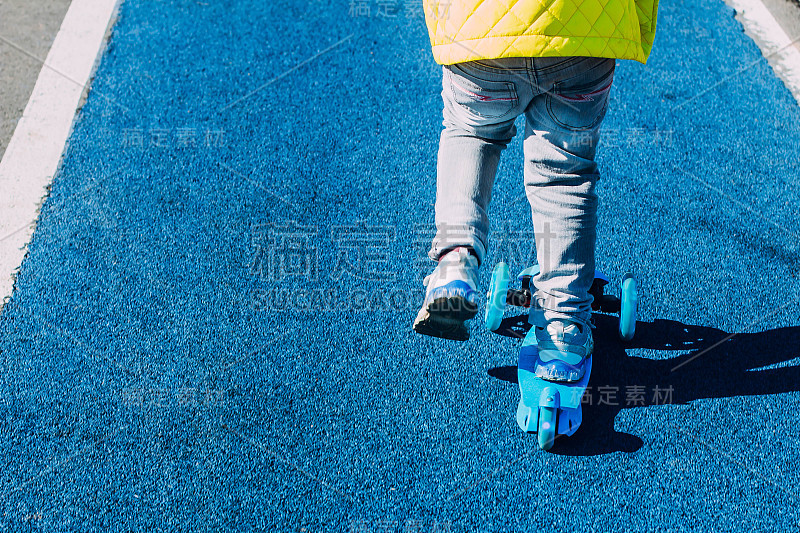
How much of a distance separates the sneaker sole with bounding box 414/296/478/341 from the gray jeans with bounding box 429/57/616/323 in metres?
0.19

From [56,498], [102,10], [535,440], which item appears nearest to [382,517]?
[535,440]

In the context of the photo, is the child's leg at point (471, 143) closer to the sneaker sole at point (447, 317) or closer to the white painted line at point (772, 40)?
the sneaker sole at point (447, 317)

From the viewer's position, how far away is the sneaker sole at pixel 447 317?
2.04m

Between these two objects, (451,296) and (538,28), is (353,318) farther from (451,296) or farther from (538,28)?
(538,28)

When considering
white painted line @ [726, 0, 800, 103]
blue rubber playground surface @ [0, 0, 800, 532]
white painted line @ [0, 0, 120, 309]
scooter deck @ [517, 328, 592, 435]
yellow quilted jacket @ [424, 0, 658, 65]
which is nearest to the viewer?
yellow quilted jacket @ [424, 0, 658, 65]

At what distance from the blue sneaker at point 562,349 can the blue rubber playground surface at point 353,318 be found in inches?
6.2

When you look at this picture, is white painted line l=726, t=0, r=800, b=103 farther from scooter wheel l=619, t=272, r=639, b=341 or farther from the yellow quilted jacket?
the yellow quilted jacket

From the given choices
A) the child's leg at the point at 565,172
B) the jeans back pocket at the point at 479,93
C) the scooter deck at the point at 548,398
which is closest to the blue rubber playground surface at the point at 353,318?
the scooter deck at the point at 548,398

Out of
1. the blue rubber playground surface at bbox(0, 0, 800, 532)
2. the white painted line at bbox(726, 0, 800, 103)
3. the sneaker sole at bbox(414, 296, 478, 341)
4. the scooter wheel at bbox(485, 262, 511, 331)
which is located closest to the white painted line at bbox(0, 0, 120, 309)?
the blue rubber playground surface at bbox(0, 0, 800, 532)

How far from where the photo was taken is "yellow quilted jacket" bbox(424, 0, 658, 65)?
1.94m

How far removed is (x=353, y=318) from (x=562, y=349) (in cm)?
80

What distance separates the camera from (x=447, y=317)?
2.07 m

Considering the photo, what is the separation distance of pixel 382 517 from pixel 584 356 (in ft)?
2.79

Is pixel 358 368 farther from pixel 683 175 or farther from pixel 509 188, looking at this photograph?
pixel 683 175
